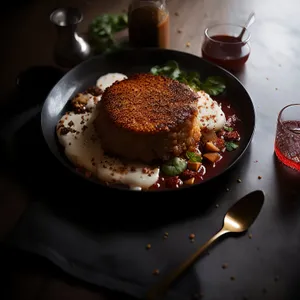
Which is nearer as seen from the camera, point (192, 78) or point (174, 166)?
point (174, 166)

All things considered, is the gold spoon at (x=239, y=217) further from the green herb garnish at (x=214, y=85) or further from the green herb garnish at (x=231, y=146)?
the green herb garnish at (x=214, y=85)

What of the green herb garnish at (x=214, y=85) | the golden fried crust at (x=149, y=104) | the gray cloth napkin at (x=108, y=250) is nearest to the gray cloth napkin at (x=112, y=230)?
the gray cloth napkin at (x=108, y=250)

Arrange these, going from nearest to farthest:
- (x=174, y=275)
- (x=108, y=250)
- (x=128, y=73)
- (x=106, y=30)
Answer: (x=174, y=275), (x=108, y=250), (x=128, y=73), (x=106, y=30)

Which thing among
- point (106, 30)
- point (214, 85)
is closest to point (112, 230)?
point (214, 85)

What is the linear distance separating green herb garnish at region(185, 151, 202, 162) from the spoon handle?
1.03ft

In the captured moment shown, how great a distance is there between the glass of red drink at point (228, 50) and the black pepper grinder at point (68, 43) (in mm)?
539

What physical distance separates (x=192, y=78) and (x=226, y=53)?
9.0 inches

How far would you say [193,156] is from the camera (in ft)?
5.30

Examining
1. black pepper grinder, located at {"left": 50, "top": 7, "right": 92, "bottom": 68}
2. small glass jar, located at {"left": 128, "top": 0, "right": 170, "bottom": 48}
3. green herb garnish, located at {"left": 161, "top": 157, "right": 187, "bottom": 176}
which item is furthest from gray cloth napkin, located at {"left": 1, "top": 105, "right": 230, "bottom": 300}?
small glass jar, located at {"left": 128, "top": 0, "right": 170, "bottom": 48}

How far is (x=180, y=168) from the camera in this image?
5.16 ft

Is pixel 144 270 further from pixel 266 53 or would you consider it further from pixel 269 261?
pixel 266 53

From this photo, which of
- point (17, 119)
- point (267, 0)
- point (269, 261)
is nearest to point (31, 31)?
point (17, 119)

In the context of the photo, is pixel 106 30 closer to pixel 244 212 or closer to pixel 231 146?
pixel 231 146

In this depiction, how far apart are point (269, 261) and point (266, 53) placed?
117 cm
